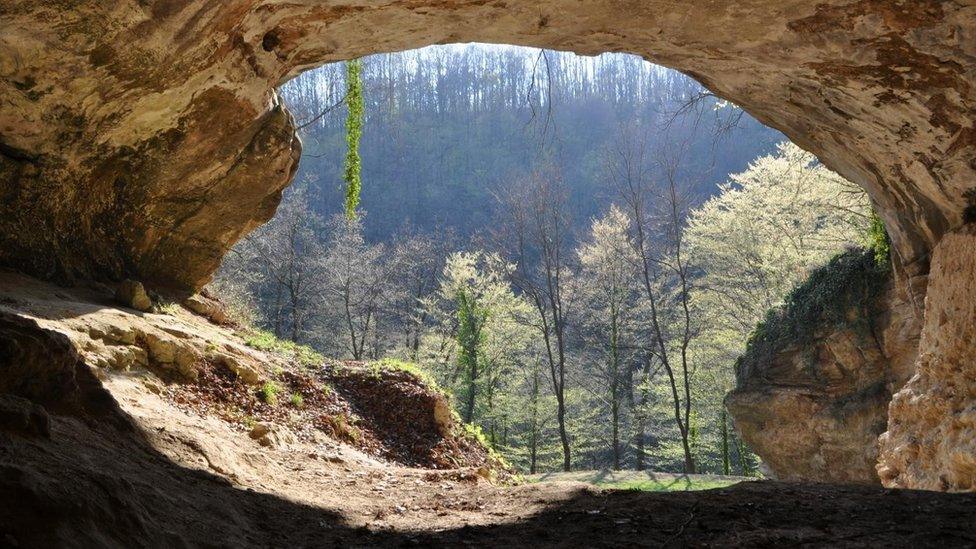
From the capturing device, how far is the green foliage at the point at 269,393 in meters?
9.53

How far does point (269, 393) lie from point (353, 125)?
490 centimetres

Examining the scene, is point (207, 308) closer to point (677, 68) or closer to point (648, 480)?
point (677, 68)

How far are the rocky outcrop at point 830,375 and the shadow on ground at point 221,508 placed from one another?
27.2 ft

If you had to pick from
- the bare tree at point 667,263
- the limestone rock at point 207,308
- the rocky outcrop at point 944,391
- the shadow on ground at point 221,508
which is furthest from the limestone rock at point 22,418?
the bare tree at point 667,263

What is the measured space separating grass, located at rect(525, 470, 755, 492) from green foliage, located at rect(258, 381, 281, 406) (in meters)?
8.46

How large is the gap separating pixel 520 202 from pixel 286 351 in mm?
15927

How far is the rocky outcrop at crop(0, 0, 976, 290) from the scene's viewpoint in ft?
18.6

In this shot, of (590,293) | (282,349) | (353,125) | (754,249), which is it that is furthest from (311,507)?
(590,293)

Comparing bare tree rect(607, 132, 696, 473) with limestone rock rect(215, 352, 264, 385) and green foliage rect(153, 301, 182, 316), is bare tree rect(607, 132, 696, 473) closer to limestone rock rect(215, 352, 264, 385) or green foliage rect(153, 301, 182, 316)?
limestone rock rect(215, 352, 264, 385)

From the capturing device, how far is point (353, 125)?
11969 mm

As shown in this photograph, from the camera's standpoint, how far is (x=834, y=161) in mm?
7730

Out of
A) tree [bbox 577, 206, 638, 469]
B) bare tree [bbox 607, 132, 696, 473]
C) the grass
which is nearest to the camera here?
the grass

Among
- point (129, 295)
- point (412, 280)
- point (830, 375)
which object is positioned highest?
point (412, 280)

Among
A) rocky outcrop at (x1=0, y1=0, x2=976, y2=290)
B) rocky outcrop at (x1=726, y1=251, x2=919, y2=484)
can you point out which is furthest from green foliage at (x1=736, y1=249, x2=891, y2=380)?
rocky outcrop at (x1=0, y1=0, x2=976, y2=290)
